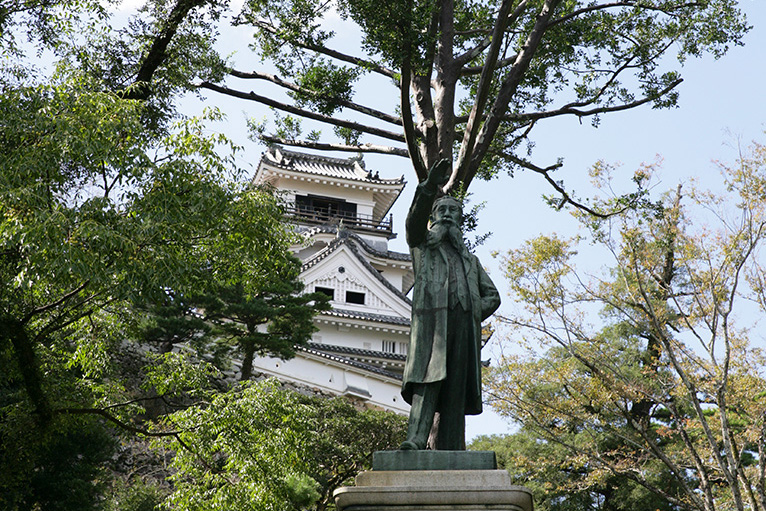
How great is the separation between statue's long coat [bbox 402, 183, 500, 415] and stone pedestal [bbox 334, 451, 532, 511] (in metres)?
0.59

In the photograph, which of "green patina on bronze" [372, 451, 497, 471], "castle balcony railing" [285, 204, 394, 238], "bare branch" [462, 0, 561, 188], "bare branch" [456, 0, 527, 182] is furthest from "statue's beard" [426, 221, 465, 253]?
"castle balcony railing" [285, 204, 394, 238]

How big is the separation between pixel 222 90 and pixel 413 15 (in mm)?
3137

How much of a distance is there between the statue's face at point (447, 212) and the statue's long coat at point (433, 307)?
166mm

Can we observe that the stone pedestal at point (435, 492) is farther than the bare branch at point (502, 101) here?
No

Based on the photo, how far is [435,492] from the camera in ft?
14.7

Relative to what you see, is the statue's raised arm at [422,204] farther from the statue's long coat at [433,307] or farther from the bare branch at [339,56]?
the bare branch at [339,56]

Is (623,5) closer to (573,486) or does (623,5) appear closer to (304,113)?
(304,113)

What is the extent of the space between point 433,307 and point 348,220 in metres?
28.7

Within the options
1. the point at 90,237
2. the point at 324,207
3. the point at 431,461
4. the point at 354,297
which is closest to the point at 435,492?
the point at 431,461

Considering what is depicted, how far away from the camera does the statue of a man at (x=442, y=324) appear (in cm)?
496

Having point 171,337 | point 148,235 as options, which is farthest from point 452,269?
point 171,337

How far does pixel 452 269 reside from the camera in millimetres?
5336

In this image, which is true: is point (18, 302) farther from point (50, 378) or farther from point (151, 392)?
point (151, 392)

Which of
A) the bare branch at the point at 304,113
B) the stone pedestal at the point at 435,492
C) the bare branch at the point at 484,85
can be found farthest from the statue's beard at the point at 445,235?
the bare branch at the point at 304,113
